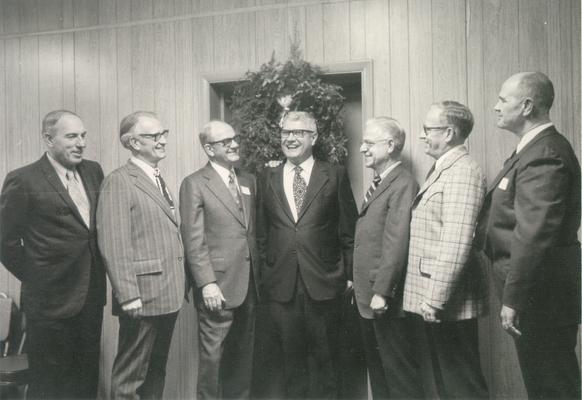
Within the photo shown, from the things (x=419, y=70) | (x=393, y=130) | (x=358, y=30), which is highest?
(x=358, y=30)

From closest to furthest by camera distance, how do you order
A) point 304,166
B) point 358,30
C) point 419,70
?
point 304,166 < point 419,70 < point 358,30

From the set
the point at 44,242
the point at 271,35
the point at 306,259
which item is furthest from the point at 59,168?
the point at 271,35

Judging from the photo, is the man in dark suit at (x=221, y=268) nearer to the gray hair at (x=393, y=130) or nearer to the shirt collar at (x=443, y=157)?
the gray hair at (x=393, y=130)

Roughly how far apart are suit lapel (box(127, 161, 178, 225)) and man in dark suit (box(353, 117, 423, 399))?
3.44 feet

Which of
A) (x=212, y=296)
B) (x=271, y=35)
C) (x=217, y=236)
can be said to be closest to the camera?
(x=212, y=296)

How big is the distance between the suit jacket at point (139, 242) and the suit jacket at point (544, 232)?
65.8 inches

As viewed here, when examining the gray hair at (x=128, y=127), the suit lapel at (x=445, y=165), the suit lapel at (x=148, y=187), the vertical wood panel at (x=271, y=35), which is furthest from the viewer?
the vertical wood panel at (x=271, y=35)

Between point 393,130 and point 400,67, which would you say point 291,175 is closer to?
point 393,130

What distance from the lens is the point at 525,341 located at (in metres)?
2.36

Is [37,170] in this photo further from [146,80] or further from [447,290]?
[447,290]

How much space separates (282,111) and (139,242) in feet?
3.87

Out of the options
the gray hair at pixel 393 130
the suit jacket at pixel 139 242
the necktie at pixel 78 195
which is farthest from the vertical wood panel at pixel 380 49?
the necktie at pixel 78 195

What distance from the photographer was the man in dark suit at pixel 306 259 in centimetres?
312

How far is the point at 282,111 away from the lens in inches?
134
